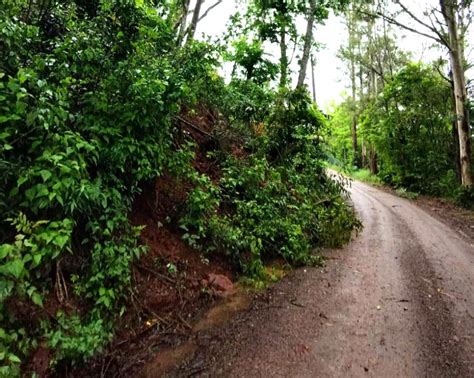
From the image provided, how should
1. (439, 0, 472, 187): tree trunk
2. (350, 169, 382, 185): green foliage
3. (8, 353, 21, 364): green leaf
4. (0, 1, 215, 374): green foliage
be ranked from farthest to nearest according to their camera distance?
1. (350, 169, 382, 185): green foliage
2. (439, 0, 472, 187): tree trunk
3. (0, 1, 215, 374): green foliage
4. (8, 353, 21, 364): green leaf

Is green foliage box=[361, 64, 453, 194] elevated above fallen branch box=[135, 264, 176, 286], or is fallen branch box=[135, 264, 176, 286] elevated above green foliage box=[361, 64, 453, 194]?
green foliage box=[361, 64, 453, 194]

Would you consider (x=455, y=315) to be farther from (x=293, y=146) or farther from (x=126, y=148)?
(x=293, y=146)

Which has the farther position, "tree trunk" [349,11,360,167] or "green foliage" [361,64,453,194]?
"tree trunk" [349,11,360,167]

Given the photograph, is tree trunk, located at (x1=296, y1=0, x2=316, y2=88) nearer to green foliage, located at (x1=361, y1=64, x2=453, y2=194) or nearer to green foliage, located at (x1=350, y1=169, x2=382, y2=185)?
green foliage, located at (x1=361, y1=64, x2=453, y2=194)

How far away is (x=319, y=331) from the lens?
4145 mm

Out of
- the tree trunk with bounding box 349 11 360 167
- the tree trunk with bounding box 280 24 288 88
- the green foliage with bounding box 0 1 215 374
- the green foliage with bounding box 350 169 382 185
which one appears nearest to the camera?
the green foliage with bounding box 0 1 215 374

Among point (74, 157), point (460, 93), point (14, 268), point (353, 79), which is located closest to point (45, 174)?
point (74, 157)

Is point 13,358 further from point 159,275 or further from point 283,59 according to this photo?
point 283,59

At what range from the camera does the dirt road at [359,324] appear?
3.49 metres

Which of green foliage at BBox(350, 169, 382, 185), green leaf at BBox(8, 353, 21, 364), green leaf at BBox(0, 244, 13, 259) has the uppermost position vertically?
green foliage at BBox(350, 169, 382, 185)

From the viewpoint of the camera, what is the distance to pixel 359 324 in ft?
14.2

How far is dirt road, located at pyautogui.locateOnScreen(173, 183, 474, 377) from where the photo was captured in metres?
3.49

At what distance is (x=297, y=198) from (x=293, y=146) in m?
1.80

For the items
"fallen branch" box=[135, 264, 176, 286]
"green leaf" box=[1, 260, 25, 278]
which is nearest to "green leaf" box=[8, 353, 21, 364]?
"green leaf" box=[1, 260, 25, 278]
